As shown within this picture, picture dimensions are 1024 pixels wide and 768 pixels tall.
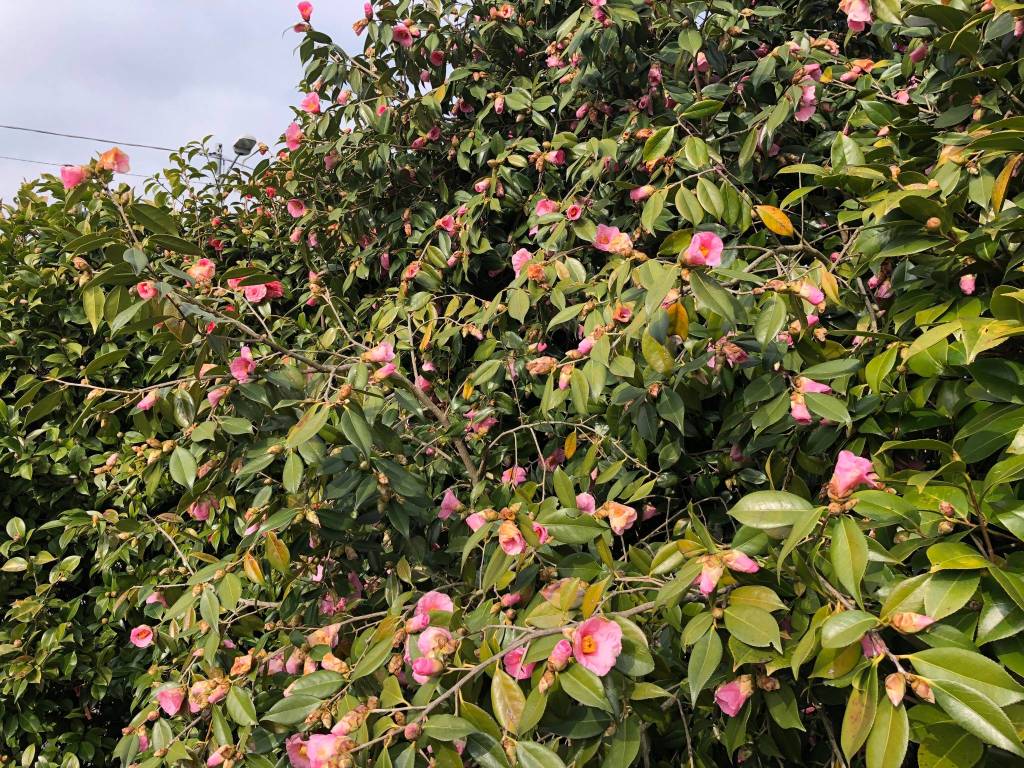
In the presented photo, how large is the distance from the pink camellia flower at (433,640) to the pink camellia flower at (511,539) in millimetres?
151

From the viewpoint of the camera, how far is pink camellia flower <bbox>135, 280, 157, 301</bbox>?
1004 millimetres

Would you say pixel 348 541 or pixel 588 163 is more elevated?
pixel 588 163

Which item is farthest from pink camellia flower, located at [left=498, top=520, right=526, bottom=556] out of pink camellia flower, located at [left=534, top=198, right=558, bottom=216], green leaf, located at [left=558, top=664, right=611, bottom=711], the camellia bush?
pink camellia flower, located at [left=534, top=198, right=558, bottom=216]

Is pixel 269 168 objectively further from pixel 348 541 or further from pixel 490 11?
pixel 348 541

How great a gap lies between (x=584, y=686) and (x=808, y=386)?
55 centimetres

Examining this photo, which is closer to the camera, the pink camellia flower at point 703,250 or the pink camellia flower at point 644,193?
the pink camellia flower at point 703,250

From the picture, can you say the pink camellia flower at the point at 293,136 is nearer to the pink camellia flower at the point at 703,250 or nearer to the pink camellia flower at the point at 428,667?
the pink camellia flower at the point at 703,250

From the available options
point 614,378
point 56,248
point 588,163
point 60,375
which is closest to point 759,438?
point 614,378

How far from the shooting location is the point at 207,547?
2.33 meters

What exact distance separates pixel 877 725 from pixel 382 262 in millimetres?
1911

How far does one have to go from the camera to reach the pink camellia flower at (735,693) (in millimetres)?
790

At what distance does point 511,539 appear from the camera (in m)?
0.98

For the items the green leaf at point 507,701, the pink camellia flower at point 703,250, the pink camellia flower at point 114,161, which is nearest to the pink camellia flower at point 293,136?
the pink camellia flower at point 114,161

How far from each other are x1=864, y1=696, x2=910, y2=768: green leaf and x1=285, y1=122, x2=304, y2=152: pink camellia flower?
232 cm
